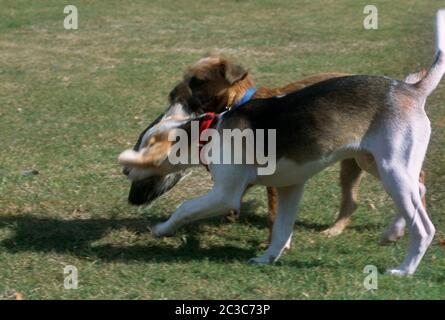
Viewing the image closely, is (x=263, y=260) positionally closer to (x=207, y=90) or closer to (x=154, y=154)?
(x=154, y=154)

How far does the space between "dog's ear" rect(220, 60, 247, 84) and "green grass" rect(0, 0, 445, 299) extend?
1127 millimetres

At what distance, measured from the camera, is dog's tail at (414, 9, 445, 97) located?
570cm

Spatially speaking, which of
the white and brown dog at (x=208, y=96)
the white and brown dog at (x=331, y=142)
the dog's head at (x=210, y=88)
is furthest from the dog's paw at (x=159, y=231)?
the dog's head at (x=210, y=88)

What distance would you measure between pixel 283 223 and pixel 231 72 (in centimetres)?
121

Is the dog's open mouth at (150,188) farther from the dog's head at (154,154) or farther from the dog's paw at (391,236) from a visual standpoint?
the dog's paw at (391,236)

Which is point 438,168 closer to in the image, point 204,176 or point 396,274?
point 204,176

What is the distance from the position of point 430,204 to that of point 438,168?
92 cm

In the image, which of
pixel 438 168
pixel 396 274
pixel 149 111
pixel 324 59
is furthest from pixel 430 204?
pixel 324 59

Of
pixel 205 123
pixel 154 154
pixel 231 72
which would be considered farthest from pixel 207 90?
pixel 154 154

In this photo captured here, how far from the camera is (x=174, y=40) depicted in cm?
1451

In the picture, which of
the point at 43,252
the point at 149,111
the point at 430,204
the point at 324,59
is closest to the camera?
the point at 43,252

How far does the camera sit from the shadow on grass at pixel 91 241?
A: 6.09m

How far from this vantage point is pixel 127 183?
24.8ft

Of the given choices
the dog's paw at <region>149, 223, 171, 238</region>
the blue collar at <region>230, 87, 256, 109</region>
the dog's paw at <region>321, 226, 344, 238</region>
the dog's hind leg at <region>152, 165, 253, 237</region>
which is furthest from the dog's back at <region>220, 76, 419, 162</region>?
the dog's paw at <region>321, 226, 344, 238</region>
